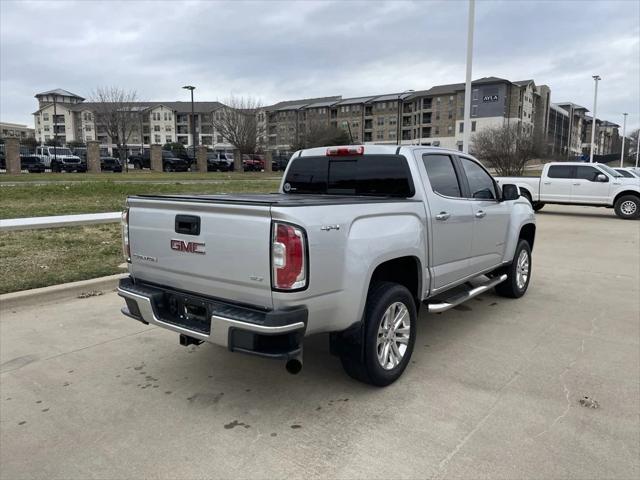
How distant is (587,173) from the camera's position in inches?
672

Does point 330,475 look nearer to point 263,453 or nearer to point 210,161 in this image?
point 263,453

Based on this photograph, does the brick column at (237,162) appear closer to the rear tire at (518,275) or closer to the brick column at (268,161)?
the brick column at (268,161)

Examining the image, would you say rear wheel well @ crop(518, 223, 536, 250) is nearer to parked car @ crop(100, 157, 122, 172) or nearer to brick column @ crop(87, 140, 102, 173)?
brick column @ crop(87, 140, 102, 173)

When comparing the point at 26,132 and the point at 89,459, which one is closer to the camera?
the point at 89,459

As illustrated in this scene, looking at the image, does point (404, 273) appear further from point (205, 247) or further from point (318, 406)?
point (205, 247)

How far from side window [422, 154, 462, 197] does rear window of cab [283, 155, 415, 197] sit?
11.7 inches

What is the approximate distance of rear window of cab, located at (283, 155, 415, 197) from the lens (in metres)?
4.44

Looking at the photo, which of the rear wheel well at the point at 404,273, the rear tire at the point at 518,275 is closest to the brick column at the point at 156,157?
the rear tire at the point at 518,275

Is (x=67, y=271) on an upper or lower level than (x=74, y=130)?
lower

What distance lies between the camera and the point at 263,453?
300 cm

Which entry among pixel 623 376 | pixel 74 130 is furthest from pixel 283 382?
pixel 74 130

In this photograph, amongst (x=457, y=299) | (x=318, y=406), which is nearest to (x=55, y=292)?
(x=318, y=406)

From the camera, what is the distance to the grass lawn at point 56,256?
643 cm

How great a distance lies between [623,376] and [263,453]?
3004mm
